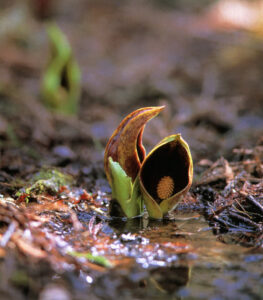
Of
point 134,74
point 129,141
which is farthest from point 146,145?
point 134,74

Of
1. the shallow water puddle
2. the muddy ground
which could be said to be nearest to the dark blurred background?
the muddy ground

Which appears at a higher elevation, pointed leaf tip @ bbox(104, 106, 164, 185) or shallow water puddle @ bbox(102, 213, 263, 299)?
pointed leaf tip @ bbox(104, 106, 164, 185)

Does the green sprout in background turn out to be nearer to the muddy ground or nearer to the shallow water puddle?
the muddy ground

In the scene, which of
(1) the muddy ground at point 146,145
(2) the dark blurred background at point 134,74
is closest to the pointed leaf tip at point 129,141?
(1) the muddy ground at point 146,145

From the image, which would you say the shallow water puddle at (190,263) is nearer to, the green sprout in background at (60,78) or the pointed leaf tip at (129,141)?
the pointed leaf tip at (129,141)

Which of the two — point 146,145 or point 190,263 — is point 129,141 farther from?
point 146,145

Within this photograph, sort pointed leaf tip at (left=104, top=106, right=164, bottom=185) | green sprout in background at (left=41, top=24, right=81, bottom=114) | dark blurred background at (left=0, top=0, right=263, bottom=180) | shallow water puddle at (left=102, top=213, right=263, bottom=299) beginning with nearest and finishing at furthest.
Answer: shallow water puddle at (left=102, top=213, right=263, bottom=299) < pointed leaf tip at (left=104, top=106, right=164, bottom=185) < dark blurred background at (left=0, top=0, right=263, bottom=180) < green sprout in background at (left=41, top=24, right=81, bottom=114)
